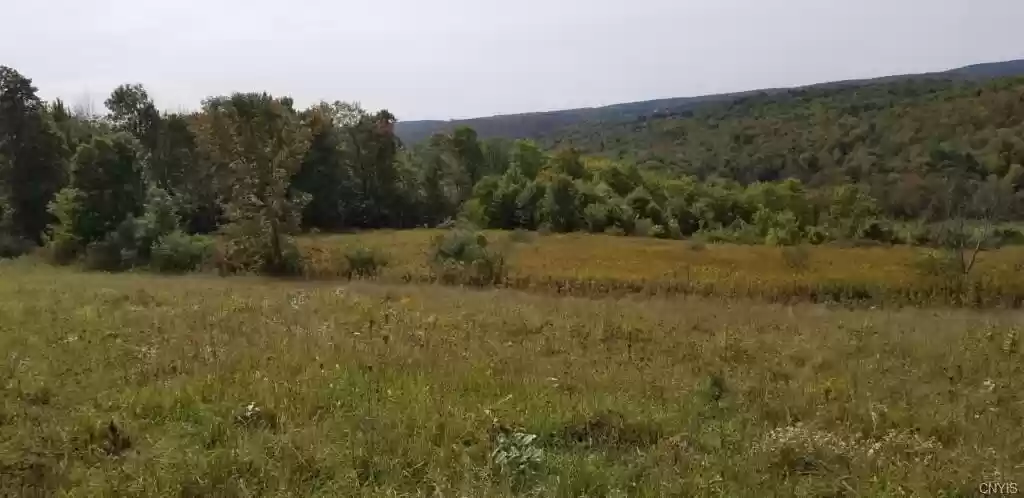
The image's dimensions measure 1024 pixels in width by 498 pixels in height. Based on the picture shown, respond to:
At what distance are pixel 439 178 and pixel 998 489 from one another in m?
66.8

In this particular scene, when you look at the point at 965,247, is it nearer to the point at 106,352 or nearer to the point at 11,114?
the point at 106,352

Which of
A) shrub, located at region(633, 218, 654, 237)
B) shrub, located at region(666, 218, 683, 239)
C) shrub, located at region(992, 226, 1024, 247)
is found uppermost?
shrub, located at region(633, 218, 654, 237)

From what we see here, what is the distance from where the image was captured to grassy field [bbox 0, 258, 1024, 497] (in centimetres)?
423

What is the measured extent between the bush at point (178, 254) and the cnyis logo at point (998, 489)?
32.3 metres

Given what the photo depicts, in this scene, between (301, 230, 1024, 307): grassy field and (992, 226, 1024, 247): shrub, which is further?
(992, 226, 1024, 247): shrub

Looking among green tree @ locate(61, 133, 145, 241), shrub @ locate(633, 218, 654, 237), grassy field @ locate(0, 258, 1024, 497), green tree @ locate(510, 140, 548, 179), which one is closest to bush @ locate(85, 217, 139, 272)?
green tree @ locate(61, 133, 145, 241)

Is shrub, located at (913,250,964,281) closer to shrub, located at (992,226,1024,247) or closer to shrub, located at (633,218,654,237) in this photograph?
shrub, located at (992,226,1024,247)

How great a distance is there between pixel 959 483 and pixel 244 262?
30.2 m

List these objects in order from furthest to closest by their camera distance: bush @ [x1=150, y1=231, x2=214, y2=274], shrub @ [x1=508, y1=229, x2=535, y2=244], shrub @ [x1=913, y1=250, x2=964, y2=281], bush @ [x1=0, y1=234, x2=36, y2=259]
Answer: shrub @ [x1=508, y1=229, x2=535, y2=244]
bush @ [x1=0, y1=234, x2=36, y2=259]
bush @ [x1=150, y1=231, x2=214, y2=274]
shrub @ [x1=913, y1=250, x2=964, y2=281]

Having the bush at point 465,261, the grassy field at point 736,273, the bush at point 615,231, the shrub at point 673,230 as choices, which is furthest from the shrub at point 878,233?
the bush at point 465,261

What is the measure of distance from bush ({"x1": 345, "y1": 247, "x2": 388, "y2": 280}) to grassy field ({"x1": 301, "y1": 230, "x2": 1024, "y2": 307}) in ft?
2.07

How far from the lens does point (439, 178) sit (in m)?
69.6

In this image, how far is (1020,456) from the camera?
459 centimetres

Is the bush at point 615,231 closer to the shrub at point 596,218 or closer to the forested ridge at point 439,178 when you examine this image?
the forested ridge at point 439,178
